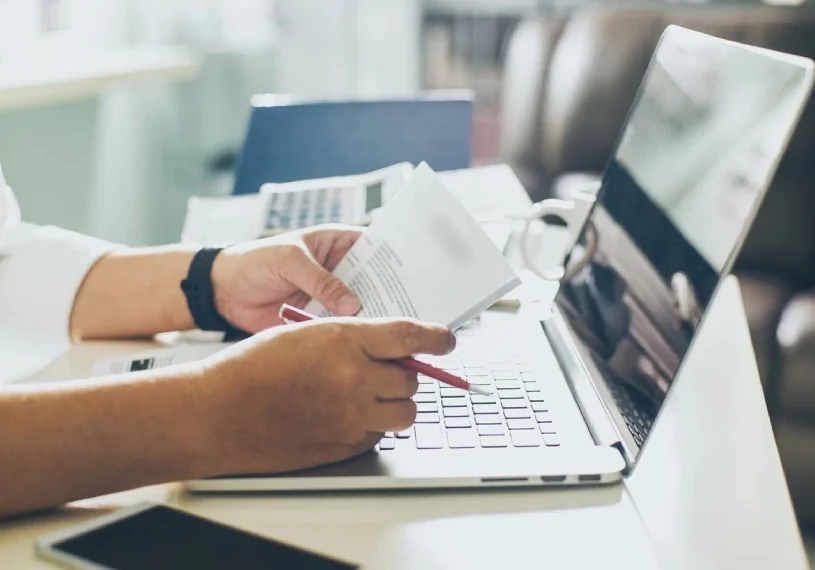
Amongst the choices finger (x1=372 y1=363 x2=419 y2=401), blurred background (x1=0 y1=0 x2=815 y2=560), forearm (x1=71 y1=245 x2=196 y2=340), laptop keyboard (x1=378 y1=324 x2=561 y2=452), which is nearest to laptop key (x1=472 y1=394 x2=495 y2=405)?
laptop keyboard (x1=378 y1=324 x2=561 y2=452)

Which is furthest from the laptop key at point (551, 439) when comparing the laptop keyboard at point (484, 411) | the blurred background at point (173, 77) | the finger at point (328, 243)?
the blurred background at point (173, 77)

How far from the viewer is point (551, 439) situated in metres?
0.61

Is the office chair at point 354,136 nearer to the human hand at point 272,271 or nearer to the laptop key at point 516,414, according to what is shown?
the human hand at point 272,271

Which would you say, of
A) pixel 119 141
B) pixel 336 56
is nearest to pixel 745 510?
pixel 119 141

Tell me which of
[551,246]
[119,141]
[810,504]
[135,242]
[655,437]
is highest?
[655,437]

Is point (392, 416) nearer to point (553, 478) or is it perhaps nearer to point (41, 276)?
point (553, 478)

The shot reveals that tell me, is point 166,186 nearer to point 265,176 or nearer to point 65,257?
point 265,176

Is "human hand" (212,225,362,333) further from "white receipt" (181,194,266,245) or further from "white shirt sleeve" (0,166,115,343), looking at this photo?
"white receipt" (181,194,266,245)

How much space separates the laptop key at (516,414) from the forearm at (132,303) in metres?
0.35

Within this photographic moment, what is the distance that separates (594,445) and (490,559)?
0.15 metres

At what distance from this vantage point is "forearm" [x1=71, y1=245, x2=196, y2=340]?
0.85 m

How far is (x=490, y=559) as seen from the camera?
1.59 feet

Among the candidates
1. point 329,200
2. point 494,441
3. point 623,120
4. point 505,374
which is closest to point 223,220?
point 329,200

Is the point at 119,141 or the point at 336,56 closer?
the point at 119,141
